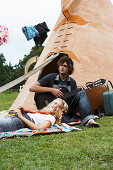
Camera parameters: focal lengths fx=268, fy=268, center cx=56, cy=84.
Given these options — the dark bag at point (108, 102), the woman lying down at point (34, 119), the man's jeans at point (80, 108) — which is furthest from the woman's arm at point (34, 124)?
the dark bag at point (108, 102)

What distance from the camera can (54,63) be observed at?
6078mm

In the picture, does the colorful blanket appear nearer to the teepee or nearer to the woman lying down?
the woman lying down

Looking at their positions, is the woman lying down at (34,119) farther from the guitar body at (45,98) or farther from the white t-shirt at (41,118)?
the guitar body at (45,98)

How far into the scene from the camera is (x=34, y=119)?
3.44 metres

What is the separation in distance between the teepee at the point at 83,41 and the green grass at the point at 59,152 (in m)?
2.30

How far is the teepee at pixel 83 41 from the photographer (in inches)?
208

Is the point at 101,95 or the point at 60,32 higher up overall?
the point at 60,32

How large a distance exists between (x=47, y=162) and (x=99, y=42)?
401 centimetres

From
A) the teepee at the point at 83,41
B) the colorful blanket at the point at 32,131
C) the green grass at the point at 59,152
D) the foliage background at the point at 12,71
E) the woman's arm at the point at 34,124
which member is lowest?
the green grass at the point at 59,152

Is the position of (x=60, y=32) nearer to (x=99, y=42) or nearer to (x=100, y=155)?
(x=99, y=42)

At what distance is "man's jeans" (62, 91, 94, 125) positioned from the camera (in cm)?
383

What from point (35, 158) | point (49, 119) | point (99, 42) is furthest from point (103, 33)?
point (35, 158)

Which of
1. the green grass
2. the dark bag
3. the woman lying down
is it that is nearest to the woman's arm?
the woman lying down

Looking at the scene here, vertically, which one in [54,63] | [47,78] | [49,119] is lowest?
[49,119]
